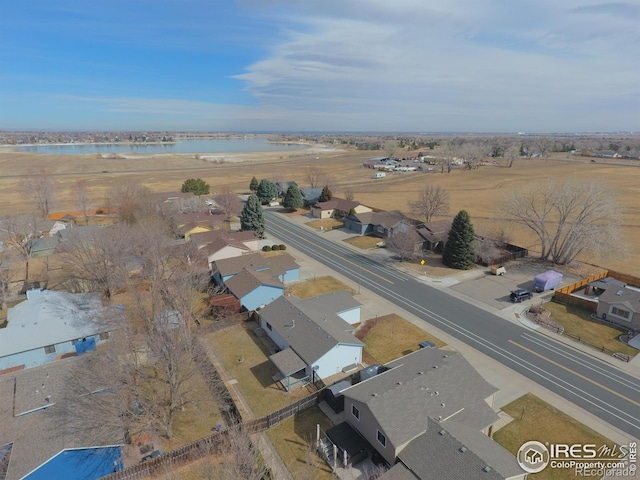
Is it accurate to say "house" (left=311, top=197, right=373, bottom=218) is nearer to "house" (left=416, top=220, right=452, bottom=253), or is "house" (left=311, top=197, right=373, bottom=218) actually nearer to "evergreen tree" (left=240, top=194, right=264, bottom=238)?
"house" (left=416, top=220, right=452, bottom=253)

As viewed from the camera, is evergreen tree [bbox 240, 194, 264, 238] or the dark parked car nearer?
the dark parked car

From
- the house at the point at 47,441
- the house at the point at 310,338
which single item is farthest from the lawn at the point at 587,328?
the house at the point at 47,441

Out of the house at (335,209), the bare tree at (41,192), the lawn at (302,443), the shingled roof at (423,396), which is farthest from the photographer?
A: the house at (335,209)

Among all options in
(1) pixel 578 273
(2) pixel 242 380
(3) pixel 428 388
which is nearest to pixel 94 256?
(2) pixel 242 380

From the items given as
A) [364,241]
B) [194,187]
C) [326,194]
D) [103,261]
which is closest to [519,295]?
[364,241]

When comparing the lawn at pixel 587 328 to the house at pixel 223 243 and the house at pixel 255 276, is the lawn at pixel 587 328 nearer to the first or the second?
the house at pixel 255 276

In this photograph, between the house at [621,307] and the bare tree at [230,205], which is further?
the bare tree at [230,205]

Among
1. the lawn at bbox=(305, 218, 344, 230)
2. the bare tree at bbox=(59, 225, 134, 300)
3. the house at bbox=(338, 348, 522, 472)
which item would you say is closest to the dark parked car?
the house at bbox=(338, 348, 522, 472)

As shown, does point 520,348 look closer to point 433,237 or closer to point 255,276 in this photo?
point 433,237
